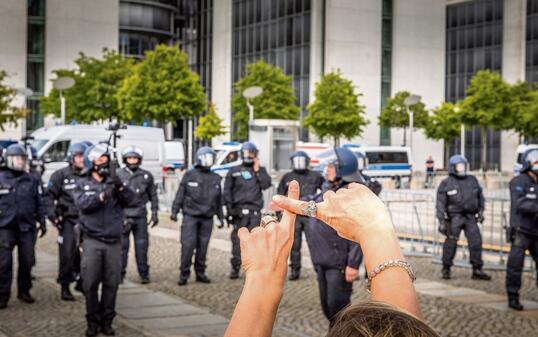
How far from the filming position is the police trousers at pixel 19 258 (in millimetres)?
10398

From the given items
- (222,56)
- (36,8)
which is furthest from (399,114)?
(36,8)

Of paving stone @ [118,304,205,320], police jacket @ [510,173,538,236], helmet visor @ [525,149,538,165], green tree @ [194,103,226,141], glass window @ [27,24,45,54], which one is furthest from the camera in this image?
green tree @ [194,103,226,141]

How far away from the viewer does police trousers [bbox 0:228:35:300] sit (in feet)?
34.1

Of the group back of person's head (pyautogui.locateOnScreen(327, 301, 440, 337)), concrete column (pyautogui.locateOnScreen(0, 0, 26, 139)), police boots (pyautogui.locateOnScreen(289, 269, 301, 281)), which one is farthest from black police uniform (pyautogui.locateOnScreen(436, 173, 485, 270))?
concrete column (pyautogui.locateOnScreen(0, 0, 26, 139))

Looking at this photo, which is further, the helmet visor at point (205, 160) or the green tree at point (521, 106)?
the green tree at point (521, 106)

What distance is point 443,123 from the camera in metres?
62.8

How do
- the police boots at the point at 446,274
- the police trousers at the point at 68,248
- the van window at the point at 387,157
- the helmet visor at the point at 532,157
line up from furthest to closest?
the van window at the point at 387,157 < the police boots at the point at 446,274 < the police trousers at the point at 68,248 < the helmet visor at the point at 532,157

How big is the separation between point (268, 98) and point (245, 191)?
1772 inches

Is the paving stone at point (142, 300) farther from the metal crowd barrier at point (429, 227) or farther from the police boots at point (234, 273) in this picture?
the metal crowd barrier at point (429, 227)

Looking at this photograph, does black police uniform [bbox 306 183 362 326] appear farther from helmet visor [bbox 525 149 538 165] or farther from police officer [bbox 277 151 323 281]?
police officer [bbox 277 151 323 281]

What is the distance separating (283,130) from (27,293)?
2304 cm

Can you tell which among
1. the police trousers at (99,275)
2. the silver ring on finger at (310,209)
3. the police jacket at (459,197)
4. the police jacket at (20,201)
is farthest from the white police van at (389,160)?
the silver ring on finger at (310,209)

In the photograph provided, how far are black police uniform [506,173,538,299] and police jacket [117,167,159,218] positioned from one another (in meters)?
5.19

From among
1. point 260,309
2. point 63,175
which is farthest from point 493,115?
point 260,309
